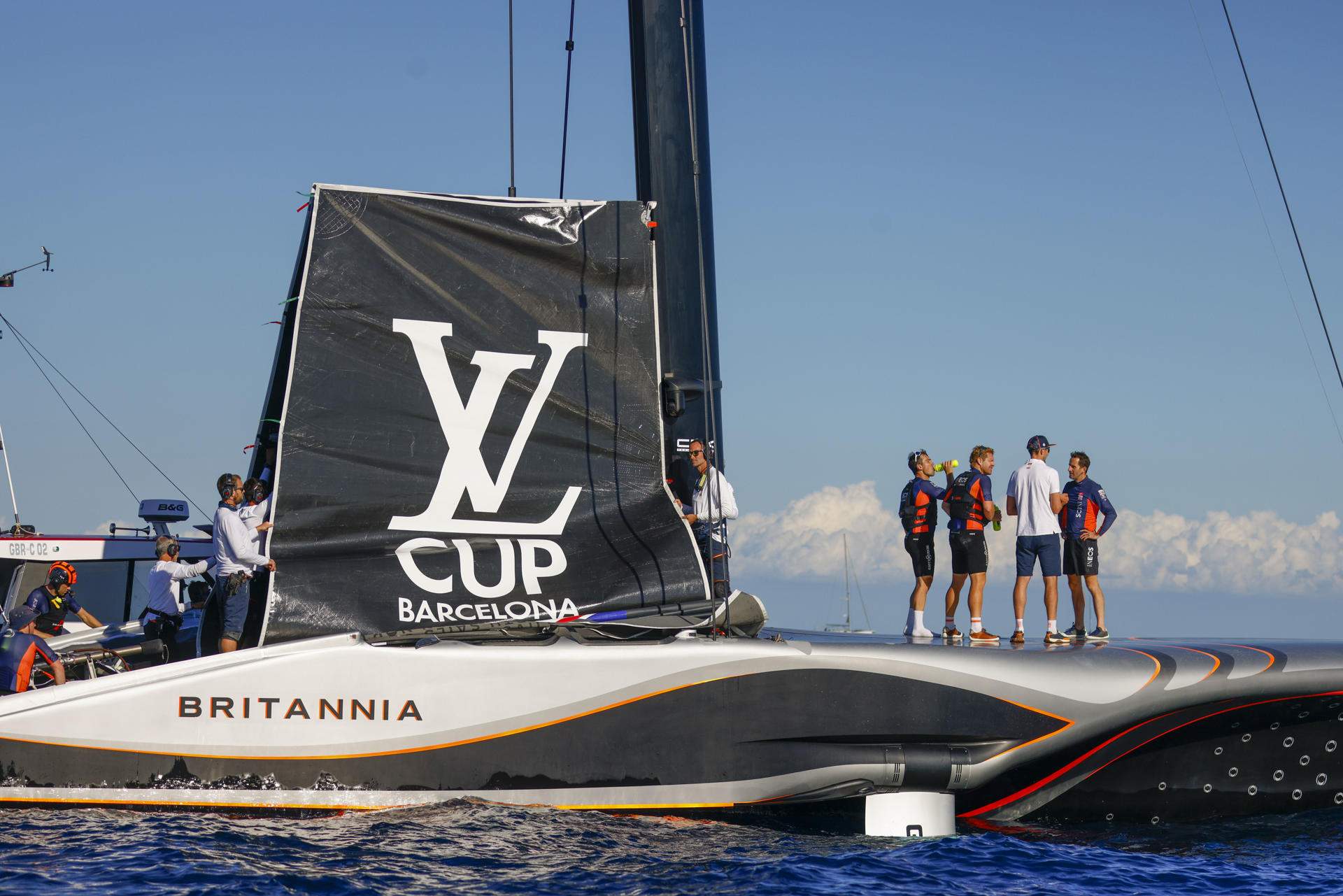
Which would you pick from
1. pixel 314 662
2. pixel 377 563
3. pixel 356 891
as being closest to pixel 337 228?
pixel 377 563

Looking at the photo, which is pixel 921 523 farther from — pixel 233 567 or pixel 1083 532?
pixel 233 567

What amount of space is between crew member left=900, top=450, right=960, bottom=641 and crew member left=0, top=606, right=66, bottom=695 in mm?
6329

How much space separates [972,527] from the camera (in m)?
10.4

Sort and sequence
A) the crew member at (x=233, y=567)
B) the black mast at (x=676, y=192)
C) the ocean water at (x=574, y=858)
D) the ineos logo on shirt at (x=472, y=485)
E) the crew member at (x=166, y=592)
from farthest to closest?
1. the crew member at (x=166, y=592)
2. the black mast at (x=676, y=192)
3. the ineos logo on shirt at (x=472, y=485)
4. the crew member at (x=233, y=567)
5. the ocean water at (x=574, y=858)

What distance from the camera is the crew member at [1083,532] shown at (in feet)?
34.5

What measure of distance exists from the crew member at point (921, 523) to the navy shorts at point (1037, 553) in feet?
2.33

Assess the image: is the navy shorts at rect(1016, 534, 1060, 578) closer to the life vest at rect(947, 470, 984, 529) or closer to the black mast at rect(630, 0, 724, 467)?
the life vest at rect(947, 470, 984, 529)

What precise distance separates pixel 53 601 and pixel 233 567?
6.84ft

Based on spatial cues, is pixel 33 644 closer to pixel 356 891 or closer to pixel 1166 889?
pixel 356 891

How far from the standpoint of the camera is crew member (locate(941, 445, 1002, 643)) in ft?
34.0

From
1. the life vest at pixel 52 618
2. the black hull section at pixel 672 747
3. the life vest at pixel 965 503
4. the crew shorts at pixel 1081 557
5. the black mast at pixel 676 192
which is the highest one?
the black mast at pixel 676 192

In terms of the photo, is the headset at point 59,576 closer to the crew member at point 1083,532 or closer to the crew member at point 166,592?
the crew member at point 166,592

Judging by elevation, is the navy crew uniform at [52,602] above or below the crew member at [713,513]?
below

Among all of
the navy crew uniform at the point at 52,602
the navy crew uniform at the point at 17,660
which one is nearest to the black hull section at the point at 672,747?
the navy crew uniform at the point at 17,660
